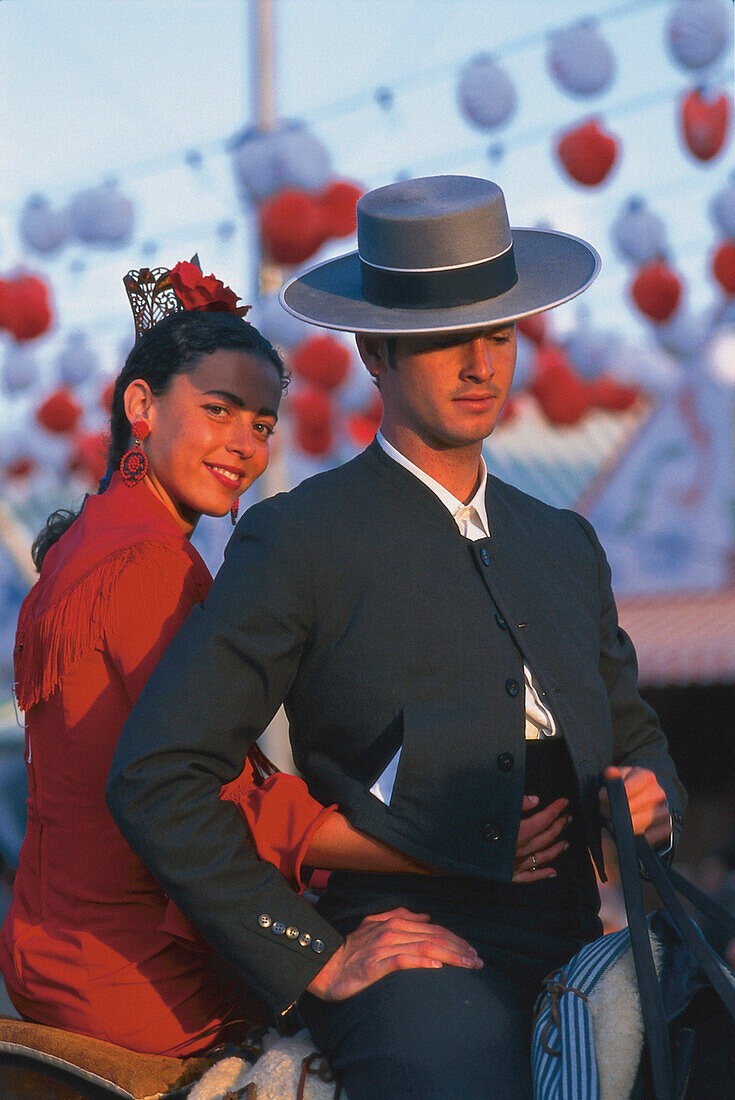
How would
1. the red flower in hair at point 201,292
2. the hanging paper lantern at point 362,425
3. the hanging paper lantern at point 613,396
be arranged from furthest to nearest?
the hanging paper lantern at point 613,396 < the hanging paper lantern at point 362,425 < the red flower in hair at point 201,292

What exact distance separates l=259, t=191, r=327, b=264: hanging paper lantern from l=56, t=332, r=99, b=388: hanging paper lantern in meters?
3.35

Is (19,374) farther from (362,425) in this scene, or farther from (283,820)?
(283,820)

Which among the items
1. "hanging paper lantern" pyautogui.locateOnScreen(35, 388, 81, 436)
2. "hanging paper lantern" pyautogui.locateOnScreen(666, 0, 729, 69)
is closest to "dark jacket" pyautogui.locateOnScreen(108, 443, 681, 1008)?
"hanging paper lantern" pyautogui.locateOnScreen(666, 0, 729, 69)

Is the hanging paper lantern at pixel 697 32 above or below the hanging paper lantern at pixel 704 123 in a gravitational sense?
above

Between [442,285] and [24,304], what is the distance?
26.6ft

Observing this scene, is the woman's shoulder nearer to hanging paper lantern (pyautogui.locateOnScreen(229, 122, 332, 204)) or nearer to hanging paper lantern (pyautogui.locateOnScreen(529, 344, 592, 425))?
hanging paper lantern (pyautogui.locateOnScreen(229, 122, 332, 204))

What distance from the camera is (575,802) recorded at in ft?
7.29

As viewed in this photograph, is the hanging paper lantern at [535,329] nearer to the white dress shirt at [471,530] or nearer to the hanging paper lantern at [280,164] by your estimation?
the hanging paper lantern at [280,164]

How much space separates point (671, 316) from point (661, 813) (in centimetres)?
618

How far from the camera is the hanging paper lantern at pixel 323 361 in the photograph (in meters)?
8.21

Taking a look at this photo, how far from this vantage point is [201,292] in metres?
2.86

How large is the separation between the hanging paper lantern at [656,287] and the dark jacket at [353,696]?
19.1 feet

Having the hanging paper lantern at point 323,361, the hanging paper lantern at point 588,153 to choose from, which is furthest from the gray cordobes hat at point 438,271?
the hanging paper lantern at point 323,361

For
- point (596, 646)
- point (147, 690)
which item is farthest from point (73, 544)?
point (596, 646)
